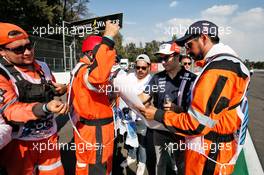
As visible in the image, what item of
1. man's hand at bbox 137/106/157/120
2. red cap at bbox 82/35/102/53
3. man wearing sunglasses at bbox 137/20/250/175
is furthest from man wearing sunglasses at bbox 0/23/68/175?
man wearing sunglasses at bbox 137/20/250/175

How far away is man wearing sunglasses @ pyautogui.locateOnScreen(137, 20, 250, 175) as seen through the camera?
1.97 meters

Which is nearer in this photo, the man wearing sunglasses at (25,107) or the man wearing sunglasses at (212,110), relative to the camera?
the man wearing sunglasses at (212,110)

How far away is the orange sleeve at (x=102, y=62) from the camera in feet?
7.46

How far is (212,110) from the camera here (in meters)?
1.99

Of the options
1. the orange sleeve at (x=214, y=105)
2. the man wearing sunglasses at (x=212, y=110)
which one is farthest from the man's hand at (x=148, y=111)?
the orange sleeve at (x=214, y=105)

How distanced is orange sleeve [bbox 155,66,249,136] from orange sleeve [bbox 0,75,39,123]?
1.22m

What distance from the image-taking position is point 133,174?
4.47m

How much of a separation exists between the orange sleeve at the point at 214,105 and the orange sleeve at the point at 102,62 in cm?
71

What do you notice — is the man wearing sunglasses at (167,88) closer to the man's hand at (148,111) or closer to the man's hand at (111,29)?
the man's hand at (148,111)

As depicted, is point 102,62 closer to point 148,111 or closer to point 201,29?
point 148,111

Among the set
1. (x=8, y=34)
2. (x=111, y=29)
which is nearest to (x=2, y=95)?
(x=8, y=34)

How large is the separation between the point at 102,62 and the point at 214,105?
966 millimetres

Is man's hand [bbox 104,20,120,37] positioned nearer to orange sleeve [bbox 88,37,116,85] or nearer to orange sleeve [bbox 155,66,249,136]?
orange sleeve [bbox 88,37,116,85]

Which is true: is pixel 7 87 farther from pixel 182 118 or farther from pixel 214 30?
pixel 214 30
